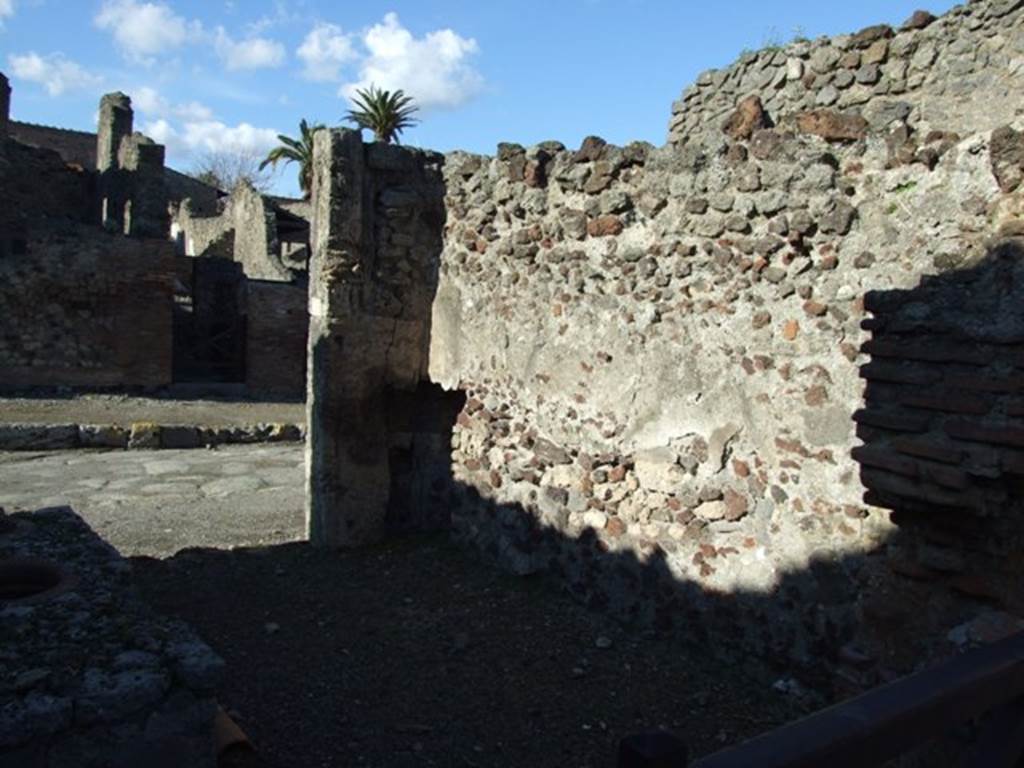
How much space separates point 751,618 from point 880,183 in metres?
1.91

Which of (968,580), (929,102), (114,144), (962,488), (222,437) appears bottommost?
(222,437)

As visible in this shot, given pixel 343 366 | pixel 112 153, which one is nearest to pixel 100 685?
pixel 343 366

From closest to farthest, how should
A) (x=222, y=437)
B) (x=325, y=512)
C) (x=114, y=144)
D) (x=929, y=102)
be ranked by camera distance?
(x=929, y=102) → (x=325, y=512) → (x=222, y=437) → (x=114, y=144)

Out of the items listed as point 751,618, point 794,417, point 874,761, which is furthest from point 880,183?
point 874,761

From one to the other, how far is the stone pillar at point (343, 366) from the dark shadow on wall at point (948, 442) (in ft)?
12.2

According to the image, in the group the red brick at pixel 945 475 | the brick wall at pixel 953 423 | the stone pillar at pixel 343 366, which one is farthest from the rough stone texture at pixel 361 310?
the red brick at pixel 945 475

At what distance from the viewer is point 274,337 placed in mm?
15312

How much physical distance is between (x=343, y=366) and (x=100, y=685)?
11.3 ft

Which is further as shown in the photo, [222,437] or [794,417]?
[222,437]

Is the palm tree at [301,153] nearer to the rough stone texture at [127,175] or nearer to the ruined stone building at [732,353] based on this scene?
the rough stone texture at [127,175]

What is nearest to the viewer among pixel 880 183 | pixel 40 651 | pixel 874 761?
pixel 874 761

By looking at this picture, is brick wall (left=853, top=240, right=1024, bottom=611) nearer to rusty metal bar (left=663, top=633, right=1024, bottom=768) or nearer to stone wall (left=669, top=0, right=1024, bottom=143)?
rusty metal bar (left=663, top=633, right=1024, bottom=768)

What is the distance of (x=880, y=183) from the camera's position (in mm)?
3359

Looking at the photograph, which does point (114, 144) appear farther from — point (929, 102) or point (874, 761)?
point (874, 761)
